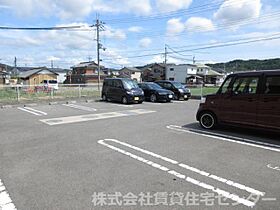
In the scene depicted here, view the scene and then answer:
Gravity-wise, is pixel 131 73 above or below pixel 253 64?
below

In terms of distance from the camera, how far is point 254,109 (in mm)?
5945

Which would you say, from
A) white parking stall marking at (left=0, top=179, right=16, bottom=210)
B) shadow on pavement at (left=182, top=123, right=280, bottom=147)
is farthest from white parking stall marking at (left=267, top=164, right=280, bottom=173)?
white parking stall marking at (left=0, top=179, right=16, bottom=210)

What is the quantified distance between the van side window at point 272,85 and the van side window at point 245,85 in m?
0.24

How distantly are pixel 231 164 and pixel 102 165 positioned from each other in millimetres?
2176

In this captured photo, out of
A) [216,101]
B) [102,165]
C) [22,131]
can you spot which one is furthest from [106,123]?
[102,165]

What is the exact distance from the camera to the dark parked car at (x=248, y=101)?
5633 millimetres

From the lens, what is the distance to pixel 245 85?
6105mm

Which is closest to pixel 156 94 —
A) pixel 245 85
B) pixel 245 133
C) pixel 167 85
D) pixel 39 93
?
pixel 167 85

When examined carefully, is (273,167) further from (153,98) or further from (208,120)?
(153,98)

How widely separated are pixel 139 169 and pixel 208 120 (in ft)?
12.1

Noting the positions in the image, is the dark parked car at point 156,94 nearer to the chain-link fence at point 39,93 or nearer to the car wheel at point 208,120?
the chain-link fence at point 39,93

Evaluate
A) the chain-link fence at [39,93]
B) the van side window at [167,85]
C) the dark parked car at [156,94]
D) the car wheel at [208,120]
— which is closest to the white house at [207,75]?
the van side window at [167,85]

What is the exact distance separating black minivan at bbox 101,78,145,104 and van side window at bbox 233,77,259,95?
8250mm

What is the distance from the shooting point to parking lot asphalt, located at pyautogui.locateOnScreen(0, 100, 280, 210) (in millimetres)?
3035
